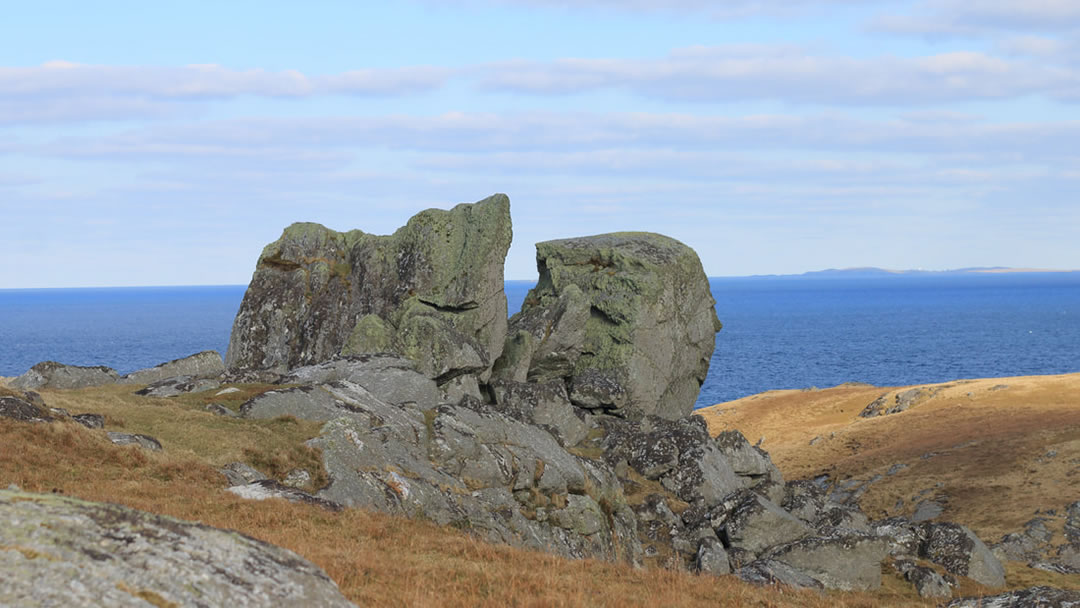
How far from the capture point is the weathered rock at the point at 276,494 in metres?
20.1

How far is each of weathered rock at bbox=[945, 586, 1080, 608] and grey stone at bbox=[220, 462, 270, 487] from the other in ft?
56.0

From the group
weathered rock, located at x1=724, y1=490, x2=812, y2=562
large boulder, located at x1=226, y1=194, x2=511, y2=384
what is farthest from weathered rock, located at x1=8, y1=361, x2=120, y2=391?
weathered rock, located at x1=724, y1=490, x2=812, y2=562

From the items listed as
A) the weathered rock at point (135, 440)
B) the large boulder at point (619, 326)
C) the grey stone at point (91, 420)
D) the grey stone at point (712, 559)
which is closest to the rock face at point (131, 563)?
the weathered rock at point (135, 440)

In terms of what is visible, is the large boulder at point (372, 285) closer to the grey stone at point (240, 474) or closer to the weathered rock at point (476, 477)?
the weathered rock at point (476, 477)

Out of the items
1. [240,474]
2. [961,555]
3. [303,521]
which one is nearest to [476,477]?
[240,474]

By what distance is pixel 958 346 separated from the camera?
17962 centimetres

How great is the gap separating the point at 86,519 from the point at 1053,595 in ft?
57.5

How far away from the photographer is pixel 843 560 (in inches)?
1201

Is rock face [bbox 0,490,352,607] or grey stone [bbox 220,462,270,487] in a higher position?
rock face [bbox 0,490,352,607]

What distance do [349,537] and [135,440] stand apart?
33.4 ft

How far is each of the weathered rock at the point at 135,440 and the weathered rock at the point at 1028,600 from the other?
66.9ft

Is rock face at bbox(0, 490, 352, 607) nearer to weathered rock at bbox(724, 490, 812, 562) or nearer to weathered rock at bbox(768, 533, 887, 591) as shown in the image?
weathered rock at bbox(768, 533, 887, 591)

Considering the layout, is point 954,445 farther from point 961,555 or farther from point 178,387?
point 178,387

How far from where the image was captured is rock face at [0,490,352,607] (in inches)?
305
